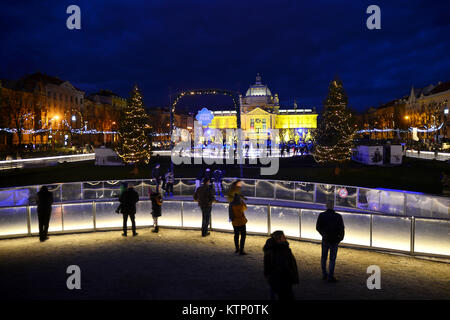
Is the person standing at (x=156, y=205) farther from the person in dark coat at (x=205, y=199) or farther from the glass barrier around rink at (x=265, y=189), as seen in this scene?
the glass barrier around rink at (x=265, y=189)

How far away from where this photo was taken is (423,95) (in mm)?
97188

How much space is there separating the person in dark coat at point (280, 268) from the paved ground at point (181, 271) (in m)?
1.31

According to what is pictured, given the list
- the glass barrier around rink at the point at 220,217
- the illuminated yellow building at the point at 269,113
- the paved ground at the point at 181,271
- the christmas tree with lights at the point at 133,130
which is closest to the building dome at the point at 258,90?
the illuminated yellow building at the point at 269,113

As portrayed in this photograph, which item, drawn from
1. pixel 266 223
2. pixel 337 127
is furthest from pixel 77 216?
pixel 337 127

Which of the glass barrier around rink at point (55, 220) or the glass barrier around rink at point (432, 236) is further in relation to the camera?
the glass barrier around rink at point (55, 220)

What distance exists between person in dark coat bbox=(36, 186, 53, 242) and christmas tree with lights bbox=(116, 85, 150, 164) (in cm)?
1978

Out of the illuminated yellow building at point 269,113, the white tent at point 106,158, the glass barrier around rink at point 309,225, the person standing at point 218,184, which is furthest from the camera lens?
the illuminated yellow building at point 269,113

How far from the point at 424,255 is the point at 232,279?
5.02 m

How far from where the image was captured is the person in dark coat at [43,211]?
415 inches

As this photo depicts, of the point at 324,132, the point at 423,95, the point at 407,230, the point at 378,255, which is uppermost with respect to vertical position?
the point at 423,95

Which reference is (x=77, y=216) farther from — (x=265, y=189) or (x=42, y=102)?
(x=42, y=102)

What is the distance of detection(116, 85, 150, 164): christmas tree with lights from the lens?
3030 cm
